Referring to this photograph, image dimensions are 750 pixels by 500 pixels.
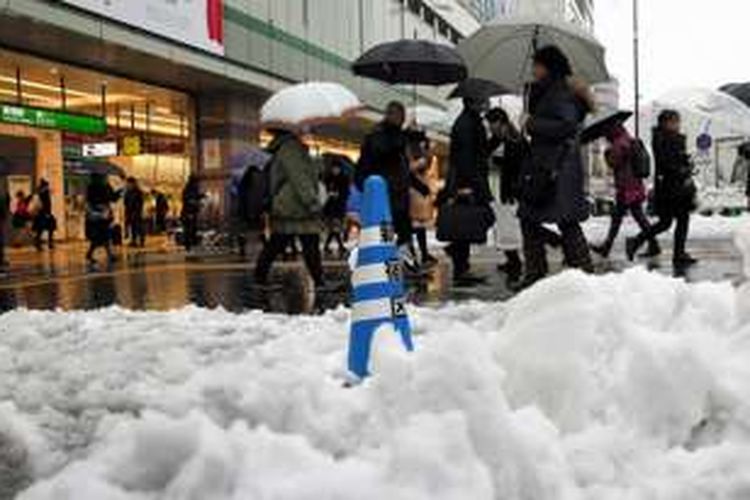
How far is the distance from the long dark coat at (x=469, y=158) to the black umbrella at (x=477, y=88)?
0.33 metres

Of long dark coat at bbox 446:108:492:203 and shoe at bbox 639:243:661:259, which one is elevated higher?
long dark coat at bbox 446:108:492:203

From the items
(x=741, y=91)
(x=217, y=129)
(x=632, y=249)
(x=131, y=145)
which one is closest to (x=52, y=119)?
(x=217, y=129)

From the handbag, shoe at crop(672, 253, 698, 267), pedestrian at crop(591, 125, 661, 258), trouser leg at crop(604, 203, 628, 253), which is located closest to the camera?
the handbag

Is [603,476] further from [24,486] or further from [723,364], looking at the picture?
[24,486]

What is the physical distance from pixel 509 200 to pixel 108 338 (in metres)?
5.85

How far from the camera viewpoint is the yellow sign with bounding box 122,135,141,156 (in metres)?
35.2

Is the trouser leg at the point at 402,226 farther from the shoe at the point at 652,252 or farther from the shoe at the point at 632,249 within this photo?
the shoe at the point at 652,252

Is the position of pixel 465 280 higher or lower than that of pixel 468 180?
lower

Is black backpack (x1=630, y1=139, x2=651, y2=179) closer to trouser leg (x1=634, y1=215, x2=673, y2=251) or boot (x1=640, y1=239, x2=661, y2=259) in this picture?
boot (x1=640, y1=239, x2=661, y2=259)

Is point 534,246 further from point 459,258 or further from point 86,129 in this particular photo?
point 86,129

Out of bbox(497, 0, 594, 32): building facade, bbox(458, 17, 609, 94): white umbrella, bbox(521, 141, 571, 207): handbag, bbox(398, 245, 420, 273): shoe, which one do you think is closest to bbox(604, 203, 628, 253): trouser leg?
bbox(458, 17, 609, 94): white umbrella

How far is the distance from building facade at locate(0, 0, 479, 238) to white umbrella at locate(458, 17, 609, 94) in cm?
1098

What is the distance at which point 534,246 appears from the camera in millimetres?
9797

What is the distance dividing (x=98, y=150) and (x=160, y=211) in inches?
111
